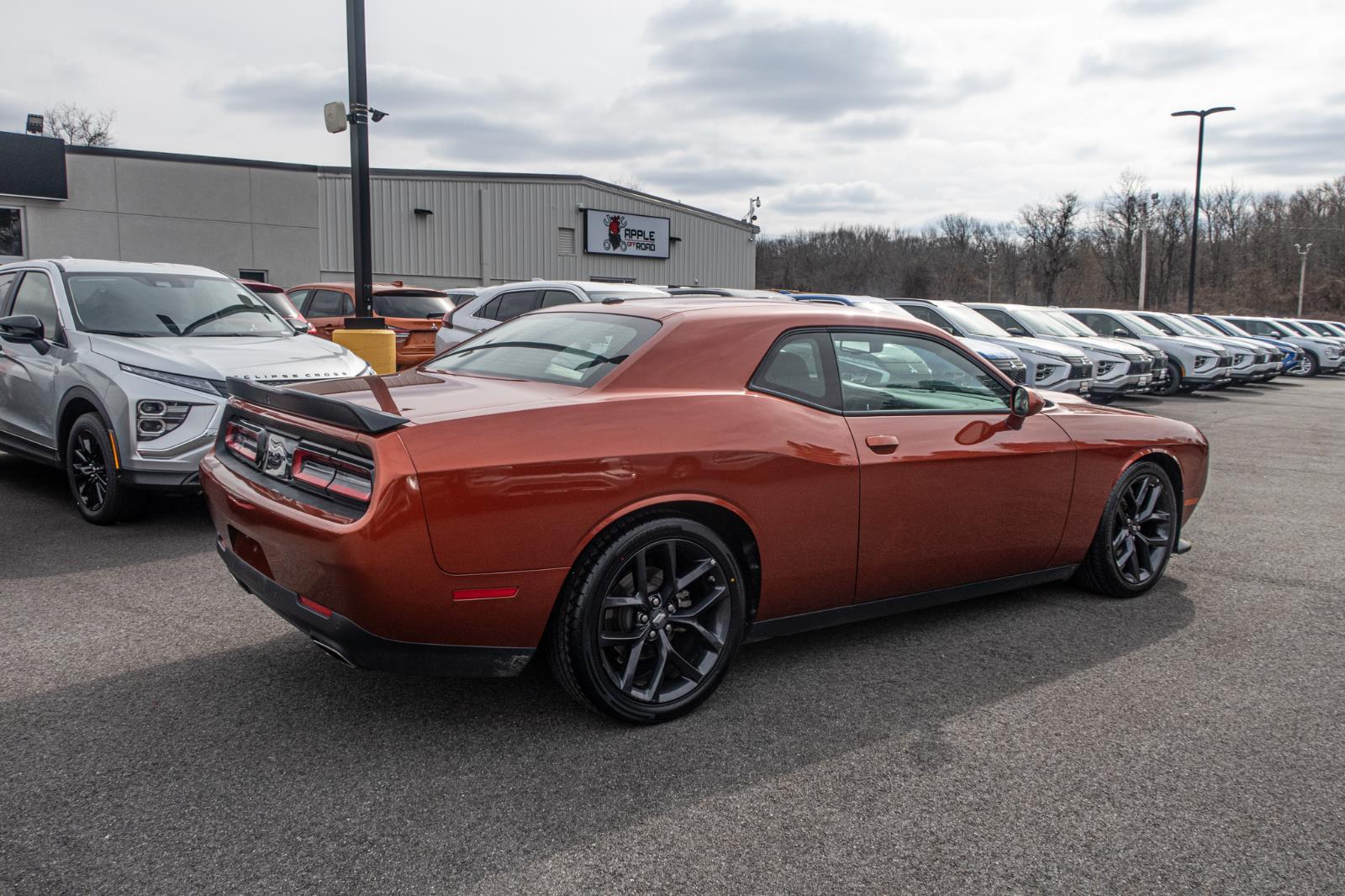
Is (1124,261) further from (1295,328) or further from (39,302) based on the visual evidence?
(39,302)

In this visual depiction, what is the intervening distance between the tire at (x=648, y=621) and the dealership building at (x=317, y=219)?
25789mm

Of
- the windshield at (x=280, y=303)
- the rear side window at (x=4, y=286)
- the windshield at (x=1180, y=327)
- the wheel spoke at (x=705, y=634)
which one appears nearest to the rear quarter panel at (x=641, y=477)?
the wheel spoke at (x=705, y=634)

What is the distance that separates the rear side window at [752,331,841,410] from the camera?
3.70 m

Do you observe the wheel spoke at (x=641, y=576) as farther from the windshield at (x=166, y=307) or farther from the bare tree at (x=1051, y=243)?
the bare tree at (x=1051, y=243)

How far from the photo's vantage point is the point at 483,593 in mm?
2961

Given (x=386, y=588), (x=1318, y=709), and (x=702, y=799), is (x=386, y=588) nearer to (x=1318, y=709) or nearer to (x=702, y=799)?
(x=702, y=799)

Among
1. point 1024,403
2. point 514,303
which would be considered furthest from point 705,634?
point 514,303

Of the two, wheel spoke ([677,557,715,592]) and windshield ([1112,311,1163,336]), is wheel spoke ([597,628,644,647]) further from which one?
windshield ([1112,311,1163,336])

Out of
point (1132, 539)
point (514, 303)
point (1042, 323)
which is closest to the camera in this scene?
point (1132, 539)

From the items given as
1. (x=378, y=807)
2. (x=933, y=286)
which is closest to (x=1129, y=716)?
(x=378, y=807)

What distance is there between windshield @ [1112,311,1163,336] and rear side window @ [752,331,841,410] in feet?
61.1

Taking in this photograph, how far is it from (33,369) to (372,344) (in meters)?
3.18

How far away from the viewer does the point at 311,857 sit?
248 cm

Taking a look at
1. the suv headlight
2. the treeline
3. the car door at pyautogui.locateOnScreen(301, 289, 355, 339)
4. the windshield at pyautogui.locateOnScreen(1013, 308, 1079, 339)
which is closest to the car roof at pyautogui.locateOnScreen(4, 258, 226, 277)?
the suv headlight
